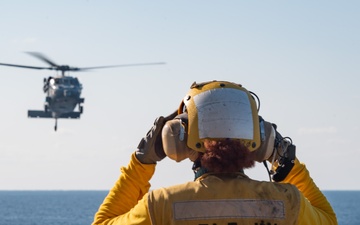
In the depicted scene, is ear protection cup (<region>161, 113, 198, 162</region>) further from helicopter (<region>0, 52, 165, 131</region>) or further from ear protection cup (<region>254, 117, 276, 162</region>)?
helicopter (<region>0, 52, 165, 131</region>)

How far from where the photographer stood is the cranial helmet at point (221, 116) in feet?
18.3

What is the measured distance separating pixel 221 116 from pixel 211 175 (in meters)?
0.34

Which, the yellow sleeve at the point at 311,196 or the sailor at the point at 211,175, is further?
the yellow sleeve at the point at 311,196

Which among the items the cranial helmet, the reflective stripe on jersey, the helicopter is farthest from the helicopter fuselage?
the reflective stripe on jersey

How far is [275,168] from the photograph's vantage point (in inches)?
239

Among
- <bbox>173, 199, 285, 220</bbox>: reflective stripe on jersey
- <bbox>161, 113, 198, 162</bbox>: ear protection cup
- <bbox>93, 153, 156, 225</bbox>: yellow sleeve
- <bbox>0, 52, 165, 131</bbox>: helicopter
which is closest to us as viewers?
<bbox>173, 199, 285, 220</bbox>: reflective stripe on jersey

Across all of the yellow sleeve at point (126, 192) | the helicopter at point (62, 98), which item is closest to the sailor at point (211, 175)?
the yellow sleeve at point (126, 192)

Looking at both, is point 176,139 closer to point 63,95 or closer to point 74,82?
point 63,95

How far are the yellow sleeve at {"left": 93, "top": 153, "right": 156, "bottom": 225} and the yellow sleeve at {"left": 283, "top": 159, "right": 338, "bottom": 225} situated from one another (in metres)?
0.89

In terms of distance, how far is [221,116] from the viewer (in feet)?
18.4

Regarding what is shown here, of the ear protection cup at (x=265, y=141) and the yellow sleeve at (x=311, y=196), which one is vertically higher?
the ear protection cup at (x=265, y=141)

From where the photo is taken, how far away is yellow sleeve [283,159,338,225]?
579 centimetres

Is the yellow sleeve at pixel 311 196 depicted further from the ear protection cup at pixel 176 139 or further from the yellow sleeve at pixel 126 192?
the yellow sleeve at pixel 126 192

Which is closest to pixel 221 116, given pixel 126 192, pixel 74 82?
pixel 126 192
